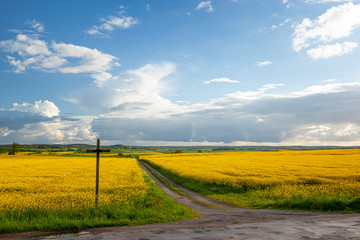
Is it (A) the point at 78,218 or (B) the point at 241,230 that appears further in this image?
(A) the point at 78,218

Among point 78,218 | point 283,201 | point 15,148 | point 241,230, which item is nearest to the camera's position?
point 241,230

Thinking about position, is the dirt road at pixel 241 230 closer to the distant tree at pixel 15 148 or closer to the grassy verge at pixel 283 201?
the grassy verge at pixel 283 201

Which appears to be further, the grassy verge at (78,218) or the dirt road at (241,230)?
the grassy verge at (78,218)

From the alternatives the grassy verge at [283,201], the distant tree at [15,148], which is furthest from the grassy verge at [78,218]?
the distant tree at [15,148]

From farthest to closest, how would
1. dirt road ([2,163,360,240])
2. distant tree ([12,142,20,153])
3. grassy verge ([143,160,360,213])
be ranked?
distant tree ([12,142,20,153])
grassy verge ([143,160,360,213])
dirt road ([2,163,360,240])

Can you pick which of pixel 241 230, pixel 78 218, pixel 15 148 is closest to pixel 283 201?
pixel 241 230

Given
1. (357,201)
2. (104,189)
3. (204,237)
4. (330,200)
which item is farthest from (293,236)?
(104,189)

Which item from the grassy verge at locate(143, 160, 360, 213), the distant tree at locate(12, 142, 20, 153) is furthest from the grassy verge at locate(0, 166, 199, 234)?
the distant tree at locate(12, 142, 20, 153)

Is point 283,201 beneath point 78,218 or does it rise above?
beneath

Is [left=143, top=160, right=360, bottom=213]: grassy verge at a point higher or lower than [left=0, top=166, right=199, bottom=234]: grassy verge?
lower

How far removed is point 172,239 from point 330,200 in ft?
38.6

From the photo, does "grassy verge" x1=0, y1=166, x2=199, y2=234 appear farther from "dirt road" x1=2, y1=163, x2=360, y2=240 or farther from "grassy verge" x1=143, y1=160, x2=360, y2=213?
"grassy verge" x1=143, y1=160, x2=360, y2=213

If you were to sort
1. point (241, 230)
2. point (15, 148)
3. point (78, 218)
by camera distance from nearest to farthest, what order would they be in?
point (241, 230), point (78, 218), point (15, 148)

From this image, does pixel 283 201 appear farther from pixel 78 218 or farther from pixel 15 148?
pixel 15 148
